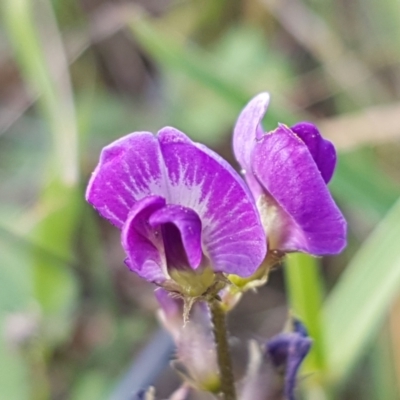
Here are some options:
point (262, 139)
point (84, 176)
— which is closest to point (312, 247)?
point (262, 139)

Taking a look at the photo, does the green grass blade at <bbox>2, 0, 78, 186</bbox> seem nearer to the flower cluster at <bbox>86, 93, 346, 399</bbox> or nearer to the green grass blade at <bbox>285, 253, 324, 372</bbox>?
the green grass blade at <bbox>285, 253, 324, 372</bbox>

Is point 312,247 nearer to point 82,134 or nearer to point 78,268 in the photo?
point 78,268

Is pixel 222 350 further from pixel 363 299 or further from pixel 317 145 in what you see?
pixel 363 299

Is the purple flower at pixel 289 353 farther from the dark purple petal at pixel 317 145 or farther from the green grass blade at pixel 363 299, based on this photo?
the green grass blade at pixel 363 299

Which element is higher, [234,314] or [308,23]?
[308,23]

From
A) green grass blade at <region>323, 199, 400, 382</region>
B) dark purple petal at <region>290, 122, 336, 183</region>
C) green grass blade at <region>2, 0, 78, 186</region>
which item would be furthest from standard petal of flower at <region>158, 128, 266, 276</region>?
green grass blade at <region>2, 0, 78, 186</region>

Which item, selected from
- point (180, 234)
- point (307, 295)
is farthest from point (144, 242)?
point (307, 295)

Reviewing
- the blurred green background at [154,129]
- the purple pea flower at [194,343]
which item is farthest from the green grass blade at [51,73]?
the purple pea flower at [194,343]
